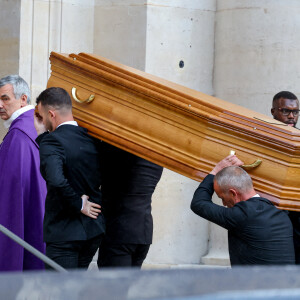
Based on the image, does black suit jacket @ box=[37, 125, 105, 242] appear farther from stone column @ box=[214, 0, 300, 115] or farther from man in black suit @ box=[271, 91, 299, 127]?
stone column @ box=[214, 0, 300, 115]

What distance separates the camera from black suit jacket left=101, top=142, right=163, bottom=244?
4.11 meters

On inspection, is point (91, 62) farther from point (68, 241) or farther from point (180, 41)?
point (180, 41)

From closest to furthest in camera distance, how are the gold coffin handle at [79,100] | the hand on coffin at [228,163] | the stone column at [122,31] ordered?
the hand on coffin at [228,163]
the gold coffin handle at [79,100]
the stone column at [122,31]

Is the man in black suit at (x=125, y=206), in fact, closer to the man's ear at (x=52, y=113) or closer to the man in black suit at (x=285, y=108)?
the man's ear at (x=52, y=113)

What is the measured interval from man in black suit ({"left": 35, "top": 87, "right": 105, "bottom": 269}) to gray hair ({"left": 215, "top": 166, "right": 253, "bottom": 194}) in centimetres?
70

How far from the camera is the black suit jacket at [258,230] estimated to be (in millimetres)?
3191

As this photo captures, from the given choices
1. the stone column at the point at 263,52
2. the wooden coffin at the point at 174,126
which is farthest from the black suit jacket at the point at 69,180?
the stone column at the point at 263,52

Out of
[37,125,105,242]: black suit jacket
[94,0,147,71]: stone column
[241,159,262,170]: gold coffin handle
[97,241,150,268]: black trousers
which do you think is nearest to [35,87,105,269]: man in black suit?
[37,125,105,242]: black suit jacket

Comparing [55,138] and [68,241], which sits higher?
[55,138]

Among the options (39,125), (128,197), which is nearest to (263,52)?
(128,197)

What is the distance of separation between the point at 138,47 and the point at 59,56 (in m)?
2.19

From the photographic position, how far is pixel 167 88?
3.64 m

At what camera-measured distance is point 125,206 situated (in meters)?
4.18

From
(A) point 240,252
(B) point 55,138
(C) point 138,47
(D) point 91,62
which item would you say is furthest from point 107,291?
(C) point 138,47
